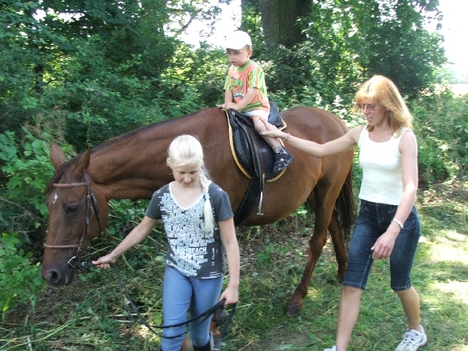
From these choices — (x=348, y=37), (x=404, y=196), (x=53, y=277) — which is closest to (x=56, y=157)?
(x=53, y=277)

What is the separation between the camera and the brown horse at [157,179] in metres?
2.99

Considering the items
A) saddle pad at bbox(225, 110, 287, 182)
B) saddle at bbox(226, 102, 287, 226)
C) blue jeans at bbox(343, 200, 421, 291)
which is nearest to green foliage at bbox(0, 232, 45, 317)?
saddle at bbox(226, 102, 287, 226)

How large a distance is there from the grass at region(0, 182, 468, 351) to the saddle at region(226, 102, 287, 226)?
0.99m

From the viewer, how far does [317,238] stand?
15.1ft

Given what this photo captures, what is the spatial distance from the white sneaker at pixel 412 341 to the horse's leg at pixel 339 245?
136 cm

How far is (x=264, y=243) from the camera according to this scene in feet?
18.8

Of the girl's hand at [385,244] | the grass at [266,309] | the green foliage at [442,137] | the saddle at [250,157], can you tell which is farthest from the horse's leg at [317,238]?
the green foliage at [442,137]

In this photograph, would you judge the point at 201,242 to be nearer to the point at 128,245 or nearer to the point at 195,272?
the point at 195,272

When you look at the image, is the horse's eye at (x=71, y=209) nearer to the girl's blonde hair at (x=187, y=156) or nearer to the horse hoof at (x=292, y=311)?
the girl's blonde hair at (x=187, y=156)

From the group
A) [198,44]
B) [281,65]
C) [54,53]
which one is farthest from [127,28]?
[281,65]

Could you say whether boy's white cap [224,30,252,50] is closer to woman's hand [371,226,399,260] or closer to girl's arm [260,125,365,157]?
girl's arm [260,125,365,157]

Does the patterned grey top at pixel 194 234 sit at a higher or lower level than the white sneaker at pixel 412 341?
Result: higher

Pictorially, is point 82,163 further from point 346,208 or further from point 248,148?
point 346,208

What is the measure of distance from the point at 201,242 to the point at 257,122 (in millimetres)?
1584
